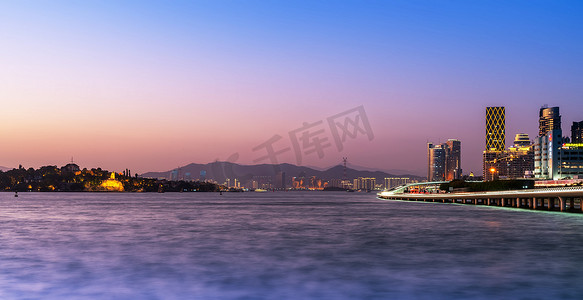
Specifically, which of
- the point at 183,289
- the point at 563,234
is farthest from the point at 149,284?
the point at 563,234

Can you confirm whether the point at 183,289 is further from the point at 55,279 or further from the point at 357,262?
the point at 357,262

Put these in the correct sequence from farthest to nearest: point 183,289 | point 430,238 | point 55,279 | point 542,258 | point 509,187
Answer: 1. point 509,187
2. point 430,238
3. point 542,258
4. point 55,279
5. point 183,289

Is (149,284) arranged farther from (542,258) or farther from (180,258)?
(542,258)

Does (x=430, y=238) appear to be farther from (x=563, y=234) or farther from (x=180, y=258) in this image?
(x=180, y=258)

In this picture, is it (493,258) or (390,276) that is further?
(493,258)

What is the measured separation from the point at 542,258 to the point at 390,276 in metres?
13.5

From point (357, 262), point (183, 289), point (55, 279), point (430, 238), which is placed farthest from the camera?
point (430, 238)

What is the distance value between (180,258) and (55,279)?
353 inches

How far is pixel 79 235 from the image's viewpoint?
51094 mm

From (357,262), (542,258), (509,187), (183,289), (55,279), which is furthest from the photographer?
(509,187)

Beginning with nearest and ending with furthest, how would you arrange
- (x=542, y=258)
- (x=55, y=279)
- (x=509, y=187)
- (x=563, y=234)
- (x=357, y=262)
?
(x=55, y=279), (x=357, y=262), (x=542, y=258), (x=563, y=234), (x=509, y=187)

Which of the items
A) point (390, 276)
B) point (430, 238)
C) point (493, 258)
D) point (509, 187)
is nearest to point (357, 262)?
point (390, 276)

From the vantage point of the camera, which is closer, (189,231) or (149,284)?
(149,284)

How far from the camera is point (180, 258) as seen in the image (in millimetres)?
34094
